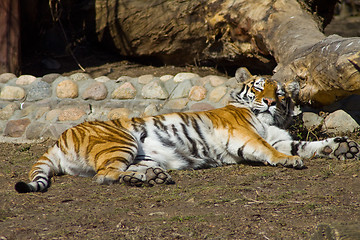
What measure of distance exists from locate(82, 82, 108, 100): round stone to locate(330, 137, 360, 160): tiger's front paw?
3.09 metres

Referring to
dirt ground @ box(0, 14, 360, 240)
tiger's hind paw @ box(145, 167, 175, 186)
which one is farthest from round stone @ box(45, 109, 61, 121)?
tiger's hind paw @ box(145, 167, 175, 186)

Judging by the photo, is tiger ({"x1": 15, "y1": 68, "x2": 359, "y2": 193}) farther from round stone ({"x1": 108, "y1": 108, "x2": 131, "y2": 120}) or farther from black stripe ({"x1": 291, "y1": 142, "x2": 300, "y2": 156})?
round stone ({"x1": 108, "y1": 108, "x2": 131, "y2": 120})

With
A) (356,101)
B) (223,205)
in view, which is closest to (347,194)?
(223,205)

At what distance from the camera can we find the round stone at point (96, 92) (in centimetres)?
632

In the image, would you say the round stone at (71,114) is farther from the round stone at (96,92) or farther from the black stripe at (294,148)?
the black stripe at (294,148)

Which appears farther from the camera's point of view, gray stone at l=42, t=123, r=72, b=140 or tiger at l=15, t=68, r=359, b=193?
gray stone at l=42, t=123, r=72, b=140

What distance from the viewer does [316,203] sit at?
3.02 meters

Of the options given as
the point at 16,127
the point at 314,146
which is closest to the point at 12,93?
the point at 16,127

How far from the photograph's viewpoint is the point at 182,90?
614 centimetres

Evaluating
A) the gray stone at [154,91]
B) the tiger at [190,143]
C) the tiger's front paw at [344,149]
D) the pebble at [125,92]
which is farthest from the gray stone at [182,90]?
the tiger's front paw at [344,149]

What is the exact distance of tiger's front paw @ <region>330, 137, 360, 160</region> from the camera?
4355mm

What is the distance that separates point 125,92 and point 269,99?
222 centimetres

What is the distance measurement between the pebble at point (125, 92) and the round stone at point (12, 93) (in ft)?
4.39

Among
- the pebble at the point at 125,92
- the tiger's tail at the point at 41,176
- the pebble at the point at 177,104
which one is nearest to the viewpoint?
the tiger's tail at the point at 41,176
